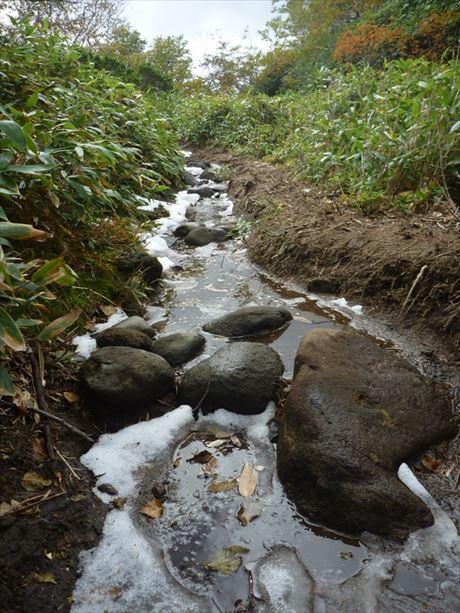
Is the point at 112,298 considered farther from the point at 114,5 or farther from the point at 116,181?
the point at 114,5

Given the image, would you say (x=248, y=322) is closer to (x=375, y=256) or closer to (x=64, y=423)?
(x=375, y=256)

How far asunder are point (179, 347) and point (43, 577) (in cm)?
146

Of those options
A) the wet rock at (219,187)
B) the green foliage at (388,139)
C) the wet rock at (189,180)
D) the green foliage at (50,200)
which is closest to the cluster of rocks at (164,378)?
the green foliage at (50,200)

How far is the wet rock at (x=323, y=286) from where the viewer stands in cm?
337

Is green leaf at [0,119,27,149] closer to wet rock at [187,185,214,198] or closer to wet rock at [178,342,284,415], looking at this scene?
wet rock at [178,342,284,415]

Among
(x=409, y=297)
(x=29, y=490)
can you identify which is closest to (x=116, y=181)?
(x=409, y=297)

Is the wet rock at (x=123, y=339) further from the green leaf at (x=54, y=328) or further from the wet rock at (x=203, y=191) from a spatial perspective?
the wet rock at (x=203, y=191)

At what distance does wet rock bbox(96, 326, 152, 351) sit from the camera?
2.49 m

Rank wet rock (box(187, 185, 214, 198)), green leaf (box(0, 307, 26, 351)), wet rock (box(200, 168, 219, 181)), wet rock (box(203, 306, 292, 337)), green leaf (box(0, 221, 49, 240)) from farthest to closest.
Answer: wet rock (box(200, 168, 219, 181)) → wet rock (box(187, 185, 214, 198)) → wet rock (box(203, 306, 292, 337)) → green leaf (box(0, 221, 49, 240)) → green leaf (box(0, 307, 26, 351))

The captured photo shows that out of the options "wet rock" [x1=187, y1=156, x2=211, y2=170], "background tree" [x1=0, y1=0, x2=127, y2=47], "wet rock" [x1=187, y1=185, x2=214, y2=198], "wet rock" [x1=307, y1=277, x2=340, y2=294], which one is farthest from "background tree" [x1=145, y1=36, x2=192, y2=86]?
"wet rock" [x1=307, y1=277, x2=340, y2=294]

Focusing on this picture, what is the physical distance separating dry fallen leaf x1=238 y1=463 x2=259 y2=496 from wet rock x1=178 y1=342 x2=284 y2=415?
368mm

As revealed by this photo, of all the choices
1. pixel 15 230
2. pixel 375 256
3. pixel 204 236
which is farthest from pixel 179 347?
pixel 204 236

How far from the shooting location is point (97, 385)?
208 cm

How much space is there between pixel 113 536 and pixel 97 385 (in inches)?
29.0
